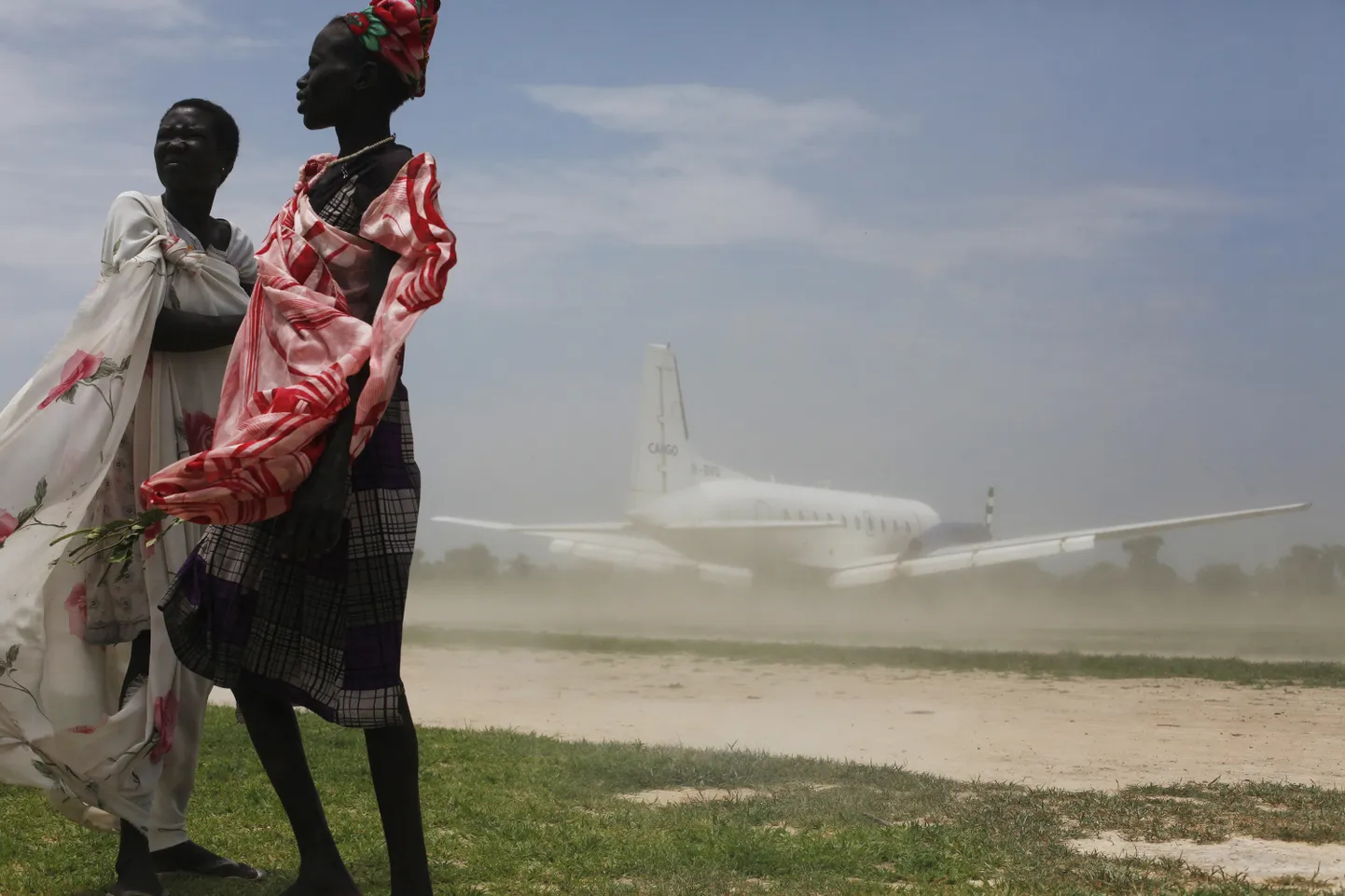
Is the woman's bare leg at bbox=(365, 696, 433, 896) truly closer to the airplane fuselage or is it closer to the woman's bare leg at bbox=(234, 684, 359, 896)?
the woman's bare leg at bbox=(234, 684, 359, 896)

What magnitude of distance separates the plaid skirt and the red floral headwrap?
72 cm

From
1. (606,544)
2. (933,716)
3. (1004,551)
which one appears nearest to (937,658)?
(933,716)

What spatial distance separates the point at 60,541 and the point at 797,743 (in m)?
5.23

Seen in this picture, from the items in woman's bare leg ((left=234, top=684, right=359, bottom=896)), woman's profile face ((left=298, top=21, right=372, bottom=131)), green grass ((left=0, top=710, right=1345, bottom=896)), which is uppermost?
woman's profile face ((left=298, top=21, right=372, bottom=131))

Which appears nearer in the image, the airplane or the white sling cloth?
the white sling cloth

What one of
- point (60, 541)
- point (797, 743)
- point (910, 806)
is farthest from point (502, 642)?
point (60, 541)

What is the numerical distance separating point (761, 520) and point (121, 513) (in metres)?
23.6

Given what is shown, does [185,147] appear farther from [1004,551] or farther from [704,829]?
[1004,551]

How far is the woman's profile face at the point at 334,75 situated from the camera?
2758 mm

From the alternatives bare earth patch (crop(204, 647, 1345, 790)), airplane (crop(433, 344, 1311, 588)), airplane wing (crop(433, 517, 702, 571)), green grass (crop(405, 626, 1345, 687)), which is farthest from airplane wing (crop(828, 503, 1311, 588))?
bare earth patch (crop(204, 647, 1345, 790))

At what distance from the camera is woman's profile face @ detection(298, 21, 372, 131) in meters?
2.76

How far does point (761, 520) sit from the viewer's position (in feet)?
87.2

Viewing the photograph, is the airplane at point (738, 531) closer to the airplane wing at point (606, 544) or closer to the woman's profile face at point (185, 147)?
the airplane wing at point (606, 544)

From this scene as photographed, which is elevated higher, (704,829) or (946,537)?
(946,537)
